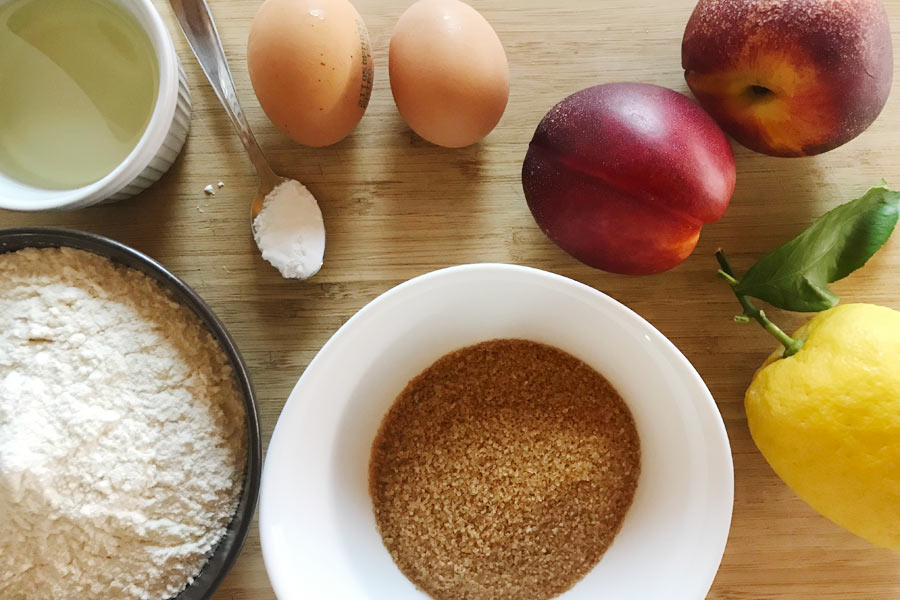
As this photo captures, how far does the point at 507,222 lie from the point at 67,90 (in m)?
0.53

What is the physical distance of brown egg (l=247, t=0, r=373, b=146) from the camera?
685mm

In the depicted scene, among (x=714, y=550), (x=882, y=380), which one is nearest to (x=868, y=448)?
(x=882, y=380)

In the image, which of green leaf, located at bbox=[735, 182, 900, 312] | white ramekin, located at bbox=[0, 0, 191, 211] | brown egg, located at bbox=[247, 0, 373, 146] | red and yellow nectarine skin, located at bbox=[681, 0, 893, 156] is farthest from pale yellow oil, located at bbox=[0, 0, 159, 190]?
green leaf, located at bbox=[735, 182, 900, 312]

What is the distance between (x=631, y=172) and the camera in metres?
0.70

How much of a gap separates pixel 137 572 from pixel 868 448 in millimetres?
754

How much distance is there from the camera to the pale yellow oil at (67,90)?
0.76m

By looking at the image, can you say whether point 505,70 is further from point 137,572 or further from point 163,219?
point 137,572

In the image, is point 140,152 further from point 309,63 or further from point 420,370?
point 420,370

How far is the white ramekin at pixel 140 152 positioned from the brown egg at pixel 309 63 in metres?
0.09

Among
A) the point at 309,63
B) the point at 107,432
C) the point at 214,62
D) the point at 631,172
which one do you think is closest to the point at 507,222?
the point at 631,172

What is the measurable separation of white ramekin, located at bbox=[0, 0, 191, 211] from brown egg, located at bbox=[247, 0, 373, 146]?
0.09 metres

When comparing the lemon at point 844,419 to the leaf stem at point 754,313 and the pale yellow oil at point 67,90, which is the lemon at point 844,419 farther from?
the pale yellow oil at point 67,90

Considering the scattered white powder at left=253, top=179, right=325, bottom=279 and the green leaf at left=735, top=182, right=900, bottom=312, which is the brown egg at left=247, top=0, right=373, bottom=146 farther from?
the green leaf at left=735, top=182, right=900, bottom=312

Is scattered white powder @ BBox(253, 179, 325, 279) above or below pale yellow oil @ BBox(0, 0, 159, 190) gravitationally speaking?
below
